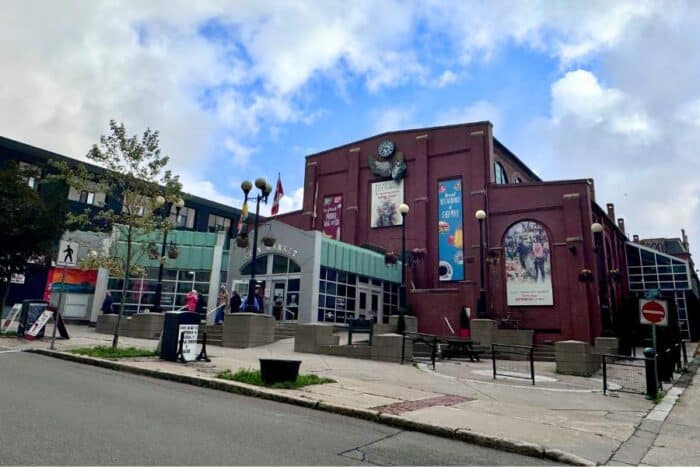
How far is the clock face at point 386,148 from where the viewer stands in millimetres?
35469

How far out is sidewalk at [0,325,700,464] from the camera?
22.1 ft

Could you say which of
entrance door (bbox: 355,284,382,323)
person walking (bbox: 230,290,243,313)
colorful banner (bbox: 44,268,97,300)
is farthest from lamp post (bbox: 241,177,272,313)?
colorful banner (bbox: 44,268,97,300)

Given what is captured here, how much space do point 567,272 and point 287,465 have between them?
26.0 meters

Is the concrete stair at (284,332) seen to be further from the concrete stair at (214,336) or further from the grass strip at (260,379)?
the grass strip at (260,379)

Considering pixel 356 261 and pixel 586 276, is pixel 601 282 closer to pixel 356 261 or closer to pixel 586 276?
pixel 586 276

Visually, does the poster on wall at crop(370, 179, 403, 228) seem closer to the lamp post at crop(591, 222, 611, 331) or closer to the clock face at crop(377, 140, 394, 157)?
the clock face at crop(377, 140, 394, 157)

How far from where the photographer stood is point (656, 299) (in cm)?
1202

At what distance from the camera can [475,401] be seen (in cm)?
951

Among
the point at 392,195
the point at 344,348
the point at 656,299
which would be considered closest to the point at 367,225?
the point at 392,195

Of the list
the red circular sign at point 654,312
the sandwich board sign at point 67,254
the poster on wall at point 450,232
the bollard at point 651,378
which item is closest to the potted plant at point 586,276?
the poster on wall at point 450,232

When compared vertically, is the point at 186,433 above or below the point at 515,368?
below

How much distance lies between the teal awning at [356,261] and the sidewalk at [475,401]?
9.80m

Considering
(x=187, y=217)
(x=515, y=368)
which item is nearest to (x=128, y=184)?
(x=515, y=368)

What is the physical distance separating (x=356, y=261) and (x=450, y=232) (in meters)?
7.55
